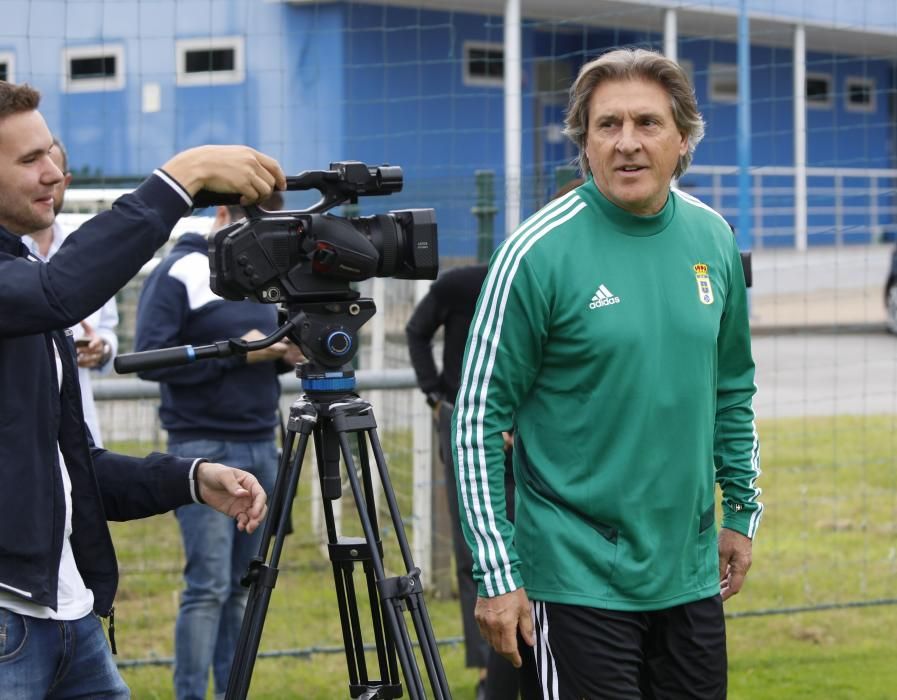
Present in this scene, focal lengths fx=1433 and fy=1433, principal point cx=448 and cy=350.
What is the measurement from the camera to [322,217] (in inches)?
120

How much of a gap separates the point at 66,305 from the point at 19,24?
132 inches

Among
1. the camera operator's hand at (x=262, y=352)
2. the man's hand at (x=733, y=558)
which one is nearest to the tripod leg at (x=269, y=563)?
the man's hand at (x=733, y=558)

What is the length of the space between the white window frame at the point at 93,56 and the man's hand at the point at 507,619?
3465 mm

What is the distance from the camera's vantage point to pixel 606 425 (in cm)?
310

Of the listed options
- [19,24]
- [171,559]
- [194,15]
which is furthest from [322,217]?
[171,559]

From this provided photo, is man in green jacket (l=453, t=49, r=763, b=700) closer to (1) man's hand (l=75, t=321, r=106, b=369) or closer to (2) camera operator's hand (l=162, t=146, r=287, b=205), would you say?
(2) camera operator's hand (l=162, t=146, r=287, b=205)

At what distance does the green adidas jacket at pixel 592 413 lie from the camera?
3.09 metres

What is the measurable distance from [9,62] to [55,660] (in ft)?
12.1

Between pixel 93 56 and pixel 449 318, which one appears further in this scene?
pixel 93 56

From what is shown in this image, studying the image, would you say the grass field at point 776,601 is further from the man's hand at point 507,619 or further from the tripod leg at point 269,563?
the man's hand at point 507,619

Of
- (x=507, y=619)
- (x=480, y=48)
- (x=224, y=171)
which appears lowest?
(x=507, y=619)

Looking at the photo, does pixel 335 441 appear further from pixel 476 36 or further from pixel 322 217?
pixel 476 36

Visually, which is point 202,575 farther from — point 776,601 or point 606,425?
point 776,601

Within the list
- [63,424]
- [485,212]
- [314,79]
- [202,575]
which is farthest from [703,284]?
[314,79]
